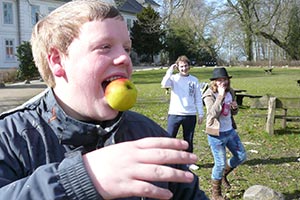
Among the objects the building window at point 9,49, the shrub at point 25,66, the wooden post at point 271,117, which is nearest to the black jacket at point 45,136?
the wooden post at point 271,117

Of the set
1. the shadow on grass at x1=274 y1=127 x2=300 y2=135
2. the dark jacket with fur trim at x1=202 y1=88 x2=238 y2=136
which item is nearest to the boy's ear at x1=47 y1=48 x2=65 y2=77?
the dark jacket with fur trim at x1=202 y1=88 x2=238 y2=136

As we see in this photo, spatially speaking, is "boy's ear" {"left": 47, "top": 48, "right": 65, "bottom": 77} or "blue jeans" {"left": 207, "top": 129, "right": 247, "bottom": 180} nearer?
"boy's ear" {"left": 47, "top": 48, "right": 65, "bottom": 77}

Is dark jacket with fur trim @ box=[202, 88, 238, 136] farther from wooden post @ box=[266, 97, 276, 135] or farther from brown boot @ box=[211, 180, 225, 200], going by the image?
wooden post @ box=[266, 97, 276, 135]

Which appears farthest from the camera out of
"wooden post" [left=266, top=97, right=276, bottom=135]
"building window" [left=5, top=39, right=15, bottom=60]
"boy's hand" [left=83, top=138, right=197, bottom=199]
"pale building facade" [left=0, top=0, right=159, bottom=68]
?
"building window" [left=5, top=39, right=15, bottom=60]

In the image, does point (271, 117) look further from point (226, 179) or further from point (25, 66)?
point (25, 66)

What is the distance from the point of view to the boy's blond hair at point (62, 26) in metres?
1.53

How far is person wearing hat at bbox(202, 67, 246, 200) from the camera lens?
596 centimetres

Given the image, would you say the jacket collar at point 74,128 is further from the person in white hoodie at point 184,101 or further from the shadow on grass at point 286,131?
the shadow on grass at point 286,131

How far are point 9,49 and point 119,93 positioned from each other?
44.7 m

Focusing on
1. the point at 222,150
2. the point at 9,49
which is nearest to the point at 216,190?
the point at 222,150

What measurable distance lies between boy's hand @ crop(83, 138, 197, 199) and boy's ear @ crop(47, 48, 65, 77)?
2.12 ft

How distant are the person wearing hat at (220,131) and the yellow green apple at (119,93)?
182 inches

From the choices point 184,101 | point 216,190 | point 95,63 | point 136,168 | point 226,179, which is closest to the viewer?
point 136,168

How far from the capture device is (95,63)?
57.5 inches
